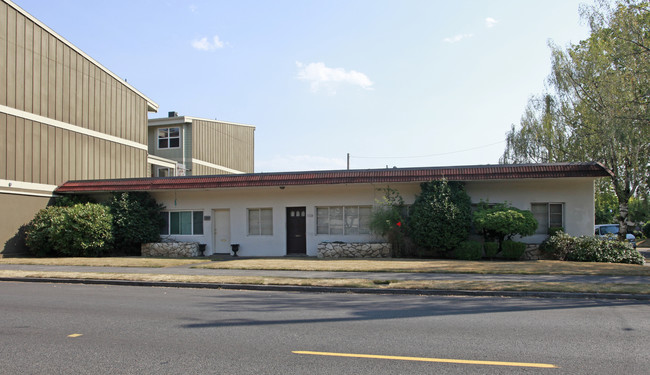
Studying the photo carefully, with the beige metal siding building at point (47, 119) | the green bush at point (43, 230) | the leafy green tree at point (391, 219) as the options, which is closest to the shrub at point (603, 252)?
the leafy green tree at point (391, 219)

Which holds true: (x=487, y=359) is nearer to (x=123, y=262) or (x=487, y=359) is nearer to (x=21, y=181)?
(x=123, y=262)

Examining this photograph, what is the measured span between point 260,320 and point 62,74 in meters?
22.3

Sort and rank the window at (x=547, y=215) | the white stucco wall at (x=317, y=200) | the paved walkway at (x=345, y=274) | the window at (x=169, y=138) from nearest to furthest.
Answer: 1. the paved walkway at (x=345, y=274)
2. the white stucco wall at (x=317, y=200)
3. the window at (x=547, y=215)
4. the window at (x=169, y=138)

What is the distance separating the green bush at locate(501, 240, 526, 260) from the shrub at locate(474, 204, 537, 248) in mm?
307

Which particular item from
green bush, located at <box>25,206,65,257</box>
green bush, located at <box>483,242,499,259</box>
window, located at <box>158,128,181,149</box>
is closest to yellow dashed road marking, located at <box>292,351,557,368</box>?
green bush, located at <box>483,242,499,259</box>

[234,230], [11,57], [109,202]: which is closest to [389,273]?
[234,230]

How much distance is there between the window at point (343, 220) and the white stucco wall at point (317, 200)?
256 millimetres

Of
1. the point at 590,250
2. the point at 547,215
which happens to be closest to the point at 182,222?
the point at 547,215

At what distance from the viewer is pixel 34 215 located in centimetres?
2325

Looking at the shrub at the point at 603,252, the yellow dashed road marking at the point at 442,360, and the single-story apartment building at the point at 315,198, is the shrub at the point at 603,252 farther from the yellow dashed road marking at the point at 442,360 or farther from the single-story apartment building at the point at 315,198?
the yellow dashed road marking at the point at 442,360

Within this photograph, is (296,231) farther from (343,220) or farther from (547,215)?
(547,215)

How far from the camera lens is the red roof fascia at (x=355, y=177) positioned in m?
18.5

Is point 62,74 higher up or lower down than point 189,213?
higher up

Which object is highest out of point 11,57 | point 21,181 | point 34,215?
point 11,57
